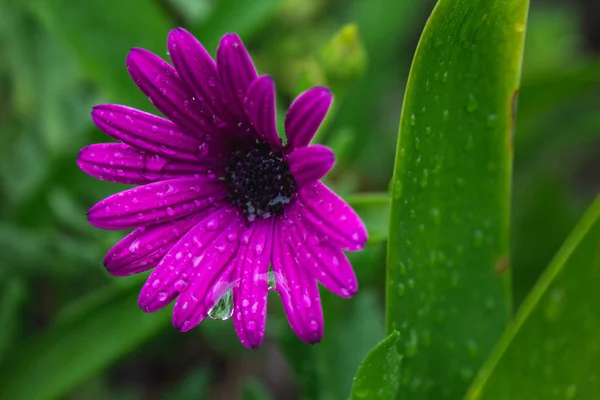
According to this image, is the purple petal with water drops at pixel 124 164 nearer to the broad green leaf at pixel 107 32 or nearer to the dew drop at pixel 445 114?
the dew drop at pixel 445 114

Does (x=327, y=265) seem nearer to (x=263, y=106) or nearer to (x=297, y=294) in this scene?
(x=297, y=294)

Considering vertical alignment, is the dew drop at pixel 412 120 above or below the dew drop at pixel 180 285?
above

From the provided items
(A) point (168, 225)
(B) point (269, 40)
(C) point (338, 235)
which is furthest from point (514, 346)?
(B) point (269, 40)

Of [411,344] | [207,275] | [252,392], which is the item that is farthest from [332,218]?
[252,392]

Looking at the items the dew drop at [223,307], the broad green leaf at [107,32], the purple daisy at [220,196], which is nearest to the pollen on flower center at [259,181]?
the purple daisy at [220,196]

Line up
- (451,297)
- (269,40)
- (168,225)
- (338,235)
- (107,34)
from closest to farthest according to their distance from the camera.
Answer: (338,235) → (168,225) → (451,297) → (107,34) → (269,40)

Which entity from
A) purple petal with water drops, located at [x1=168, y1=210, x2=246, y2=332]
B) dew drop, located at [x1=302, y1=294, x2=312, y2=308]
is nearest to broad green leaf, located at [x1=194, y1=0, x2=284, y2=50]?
purple petal with water drops, located at [x1=168, y1=210, x2=246, y2=332]

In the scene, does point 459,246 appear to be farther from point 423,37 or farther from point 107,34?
point 107,34
